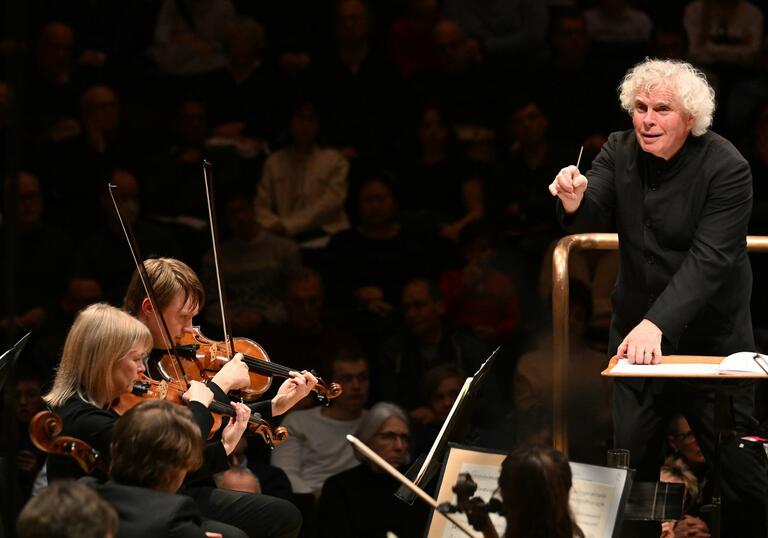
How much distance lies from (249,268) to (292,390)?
2252 mm

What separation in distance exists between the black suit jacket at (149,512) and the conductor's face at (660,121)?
1.63 meters

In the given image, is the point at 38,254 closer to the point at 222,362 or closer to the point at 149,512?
the point at 222,362

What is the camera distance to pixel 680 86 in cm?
349

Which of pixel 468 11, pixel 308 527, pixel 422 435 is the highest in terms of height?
pixel 468 11

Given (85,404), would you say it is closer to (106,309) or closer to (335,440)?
(106,309)

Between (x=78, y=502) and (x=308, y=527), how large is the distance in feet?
8.45

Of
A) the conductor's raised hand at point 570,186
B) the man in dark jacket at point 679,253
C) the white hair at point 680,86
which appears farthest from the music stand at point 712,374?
the white hair at point 680,86

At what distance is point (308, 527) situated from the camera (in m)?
4.90

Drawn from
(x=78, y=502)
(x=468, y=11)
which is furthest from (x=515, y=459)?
(x=468, y=11)

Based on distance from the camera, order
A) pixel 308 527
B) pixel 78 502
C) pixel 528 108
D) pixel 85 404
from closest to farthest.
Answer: pixel 78 502 < pixel 85 404 < pixel 308 527 < pixel 528 108

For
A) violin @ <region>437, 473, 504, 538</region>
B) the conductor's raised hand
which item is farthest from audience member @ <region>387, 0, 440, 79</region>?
violin @ <region>437, 473, 504, 538</region>

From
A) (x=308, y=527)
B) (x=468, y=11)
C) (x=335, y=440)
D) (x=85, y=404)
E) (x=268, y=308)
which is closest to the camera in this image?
(x=85, y=404)

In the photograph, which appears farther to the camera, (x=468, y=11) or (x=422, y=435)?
(x=468, y=11)

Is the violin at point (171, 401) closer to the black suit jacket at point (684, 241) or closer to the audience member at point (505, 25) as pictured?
the black suit jacket at point (684, 241)
